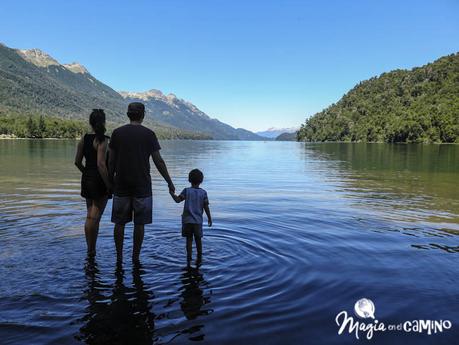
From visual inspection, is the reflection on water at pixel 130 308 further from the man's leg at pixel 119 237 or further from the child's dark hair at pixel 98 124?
the child's dark hair at pixel 98 124

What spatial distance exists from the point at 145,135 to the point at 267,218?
7.08m

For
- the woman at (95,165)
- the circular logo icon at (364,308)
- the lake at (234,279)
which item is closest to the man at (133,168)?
the woman at (95,165)

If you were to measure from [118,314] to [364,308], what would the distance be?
3.78m

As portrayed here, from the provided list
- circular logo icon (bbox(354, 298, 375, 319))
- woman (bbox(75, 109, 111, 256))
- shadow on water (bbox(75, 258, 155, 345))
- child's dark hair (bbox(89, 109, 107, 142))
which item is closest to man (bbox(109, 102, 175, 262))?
woman (bbox(75, 109, 111, 256))

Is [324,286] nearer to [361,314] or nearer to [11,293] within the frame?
[361,314]

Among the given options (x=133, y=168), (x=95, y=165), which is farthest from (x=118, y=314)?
(x=95, y=165)

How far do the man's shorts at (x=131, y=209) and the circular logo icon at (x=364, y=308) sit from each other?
13.8ft

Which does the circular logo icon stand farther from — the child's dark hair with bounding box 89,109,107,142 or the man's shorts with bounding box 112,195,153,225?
the child's dark hair with bounding box 89,109,107,142

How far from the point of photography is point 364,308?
6.45m

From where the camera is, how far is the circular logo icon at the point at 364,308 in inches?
245

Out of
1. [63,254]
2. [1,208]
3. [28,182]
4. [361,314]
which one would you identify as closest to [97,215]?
[63,254]

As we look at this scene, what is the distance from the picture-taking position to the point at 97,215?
875 cm

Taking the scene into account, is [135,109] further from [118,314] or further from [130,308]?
[118,314]

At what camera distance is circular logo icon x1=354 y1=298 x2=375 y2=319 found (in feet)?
20.4
